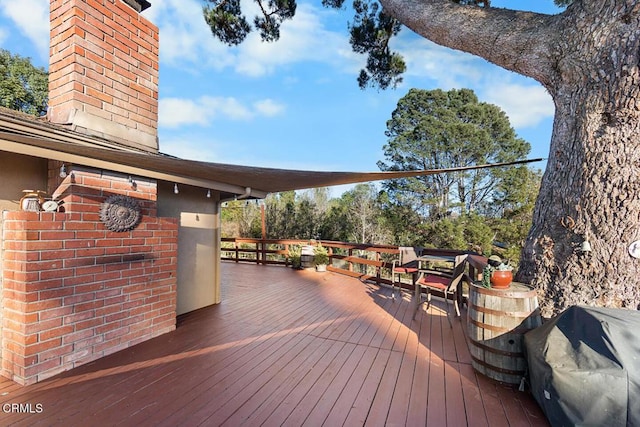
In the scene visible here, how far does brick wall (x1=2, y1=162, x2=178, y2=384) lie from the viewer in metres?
2.13

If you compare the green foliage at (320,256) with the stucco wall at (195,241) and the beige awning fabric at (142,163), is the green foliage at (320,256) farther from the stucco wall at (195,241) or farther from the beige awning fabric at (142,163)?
the beige awning fabric at (142,163)

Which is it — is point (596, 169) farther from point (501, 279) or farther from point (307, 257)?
point (307, 257)

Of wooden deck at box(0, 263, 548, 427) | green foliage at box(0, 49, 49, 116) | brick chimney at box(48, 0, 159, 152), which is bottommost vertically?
wooden deck at box(0, 263, 548, 427)

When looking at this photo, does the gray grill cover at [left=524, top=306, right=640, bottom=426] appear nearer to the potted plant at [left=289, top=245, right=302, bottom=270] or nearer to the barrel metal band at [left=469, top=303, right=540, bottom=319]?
the barrel metal band at [left=469, top=303, right=540, bottom=319]

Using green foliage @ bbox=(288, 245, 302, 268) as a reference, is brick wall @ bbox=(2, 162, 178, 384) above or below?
above

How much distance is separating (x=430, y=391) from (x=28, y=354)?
3.13 meters

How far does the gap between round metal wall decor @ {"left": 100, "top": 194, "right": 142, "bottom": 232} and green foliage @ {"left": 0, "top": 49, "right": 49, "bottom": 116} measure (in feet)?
51.9

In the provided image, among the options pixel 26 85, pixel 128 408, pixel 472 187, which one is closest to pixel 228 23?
pixel 128 408

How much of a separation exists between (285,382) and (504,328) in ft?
6.00

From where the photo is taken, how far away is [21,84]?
13.1 meters

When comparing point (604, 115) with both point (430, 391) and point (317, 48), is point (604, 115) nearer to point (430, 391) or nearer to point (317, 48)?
point (430, 391)

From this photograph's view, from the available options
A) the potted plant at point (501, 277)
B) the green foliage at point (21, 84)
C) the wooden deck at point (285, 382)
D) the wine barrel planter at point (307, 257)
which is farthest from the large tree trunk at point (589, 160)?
the green foliage at point (21, 84)

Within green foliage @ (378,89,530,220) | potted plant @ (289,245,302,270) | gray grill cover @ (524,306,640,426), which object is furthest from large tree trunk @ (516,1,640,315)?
green foliage @ (378,89,530,220)

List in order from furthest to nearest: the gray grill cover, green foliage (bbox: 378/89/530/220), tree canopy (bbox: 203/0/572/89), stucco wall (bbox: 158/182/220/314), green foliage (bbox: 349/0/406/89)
Answer: 1. green foliage (bbox: 378/89/530/220)
2. green foliage (bbox: 349/0/406/89)
3. tree canopy (bbox: 203/0/572/89)
4. stucco wall (bbox: 158/182/220/314)
5. the gray grill cover
